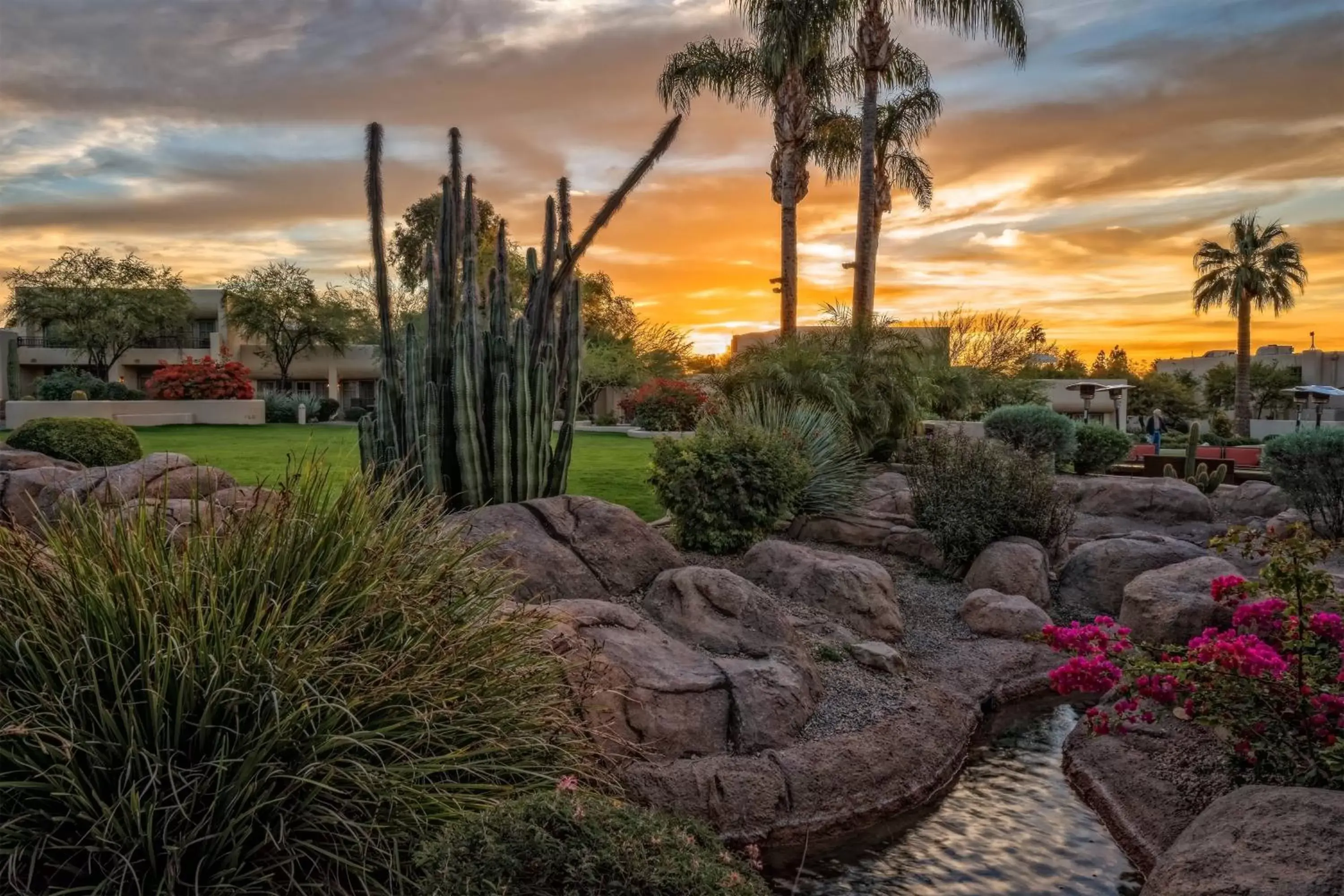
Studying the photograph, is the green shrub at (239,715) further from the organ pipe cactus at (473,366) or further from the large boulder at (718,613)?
the organ pipe cactus at (473,366)

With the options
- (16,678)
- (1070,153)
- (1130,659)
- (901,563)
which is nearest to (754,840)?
(1130,659)

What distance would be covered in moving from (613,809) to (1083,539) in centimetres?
1150

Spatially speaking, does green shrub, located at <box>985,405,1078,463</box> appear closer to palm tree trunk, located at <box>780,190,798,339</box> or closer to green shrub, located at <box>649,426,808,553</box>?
palm tree trunk, located at <box>780,190,798,339</box>

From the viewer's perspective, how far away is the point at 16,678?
147 inches

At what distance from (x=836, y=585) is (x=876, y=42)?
18.0m

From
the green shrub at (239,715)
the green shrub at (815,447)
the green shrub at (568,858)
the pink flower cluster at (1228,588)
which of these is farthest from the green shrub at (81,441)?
the pink flower cluster at (1228,588)

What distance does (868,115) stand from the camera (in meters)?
22.6

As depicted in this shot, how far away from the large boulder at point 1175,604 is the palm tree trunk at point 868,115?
1381 cm

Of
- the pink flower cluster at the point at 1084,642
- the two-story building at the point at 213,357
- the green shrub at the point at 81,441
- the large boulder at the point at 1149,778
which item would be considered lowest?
the large boulder at the point at 1149,778

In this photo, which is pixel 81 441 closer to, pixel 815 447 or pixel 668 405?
pixel 815 447

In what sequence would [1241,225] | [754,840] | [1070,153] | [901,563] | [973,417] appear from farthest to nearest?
1. [1241,225]
2. [973,417]
3. [1070,153]
4. [901,563]
5. [754,840]

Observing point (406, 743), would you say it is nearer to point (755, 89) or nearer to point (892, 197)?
point (755, 89)

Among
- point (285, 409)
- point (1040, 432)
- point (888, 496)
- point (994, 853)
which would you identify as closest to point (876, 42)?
point (1040, 432)

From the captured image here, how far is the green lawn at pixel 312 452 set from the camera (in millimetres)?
13703
